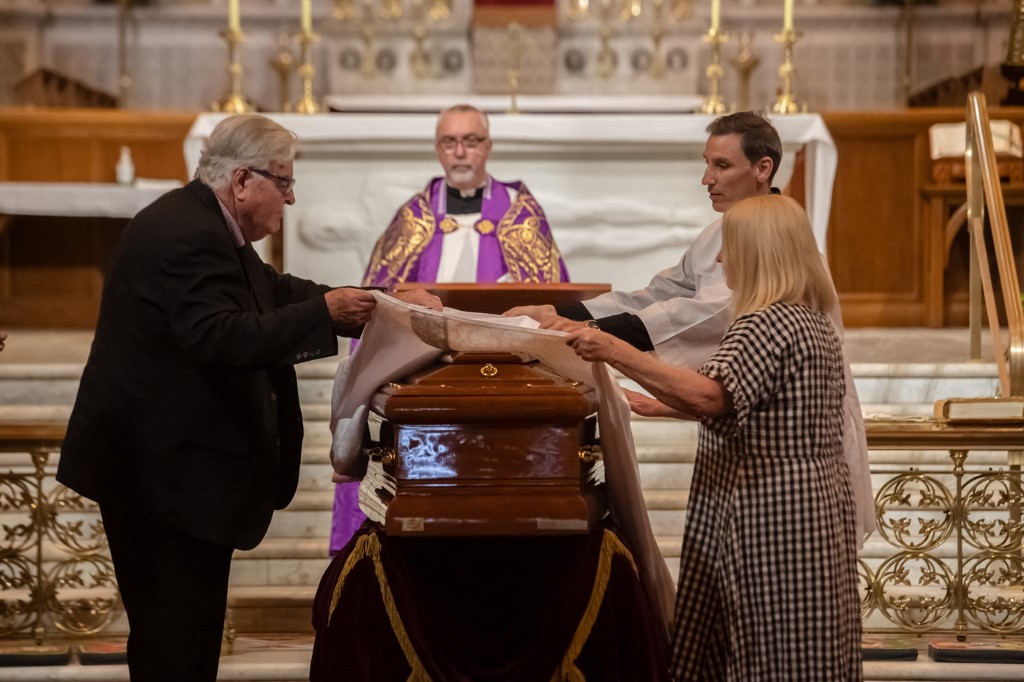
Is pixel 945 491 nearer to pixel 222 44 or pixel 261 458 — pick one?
pixel 261 458

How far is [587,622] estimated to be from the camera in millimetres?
2828

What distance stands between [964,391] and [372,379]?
375cm

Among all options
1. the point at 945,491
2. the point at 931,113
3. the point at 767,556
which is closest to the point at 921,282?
the point at 931,113

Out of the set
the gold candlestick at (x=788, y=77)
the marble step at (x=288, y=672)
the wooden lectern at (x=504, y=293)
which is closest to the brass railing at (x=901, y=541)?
the marble step at (x=288, y=672)

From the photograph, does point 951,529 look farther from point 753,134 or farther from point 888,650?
point 753,134

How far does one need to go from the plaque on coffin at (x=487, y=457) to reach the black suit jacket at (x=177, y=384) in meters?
0.29

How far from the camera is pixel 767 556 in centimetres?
270

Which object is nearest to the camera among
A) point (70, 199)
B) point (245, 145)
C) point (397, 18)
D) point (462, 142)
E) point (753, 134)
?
point (245, 145)

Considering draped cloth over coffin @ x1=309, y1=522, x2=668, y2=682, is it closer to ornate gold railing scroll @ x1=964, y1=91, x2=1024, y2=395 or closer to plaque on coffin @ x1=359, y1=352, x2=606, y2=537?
plaque on coffin @ x1=359, y1=352, x2=606, y2=537

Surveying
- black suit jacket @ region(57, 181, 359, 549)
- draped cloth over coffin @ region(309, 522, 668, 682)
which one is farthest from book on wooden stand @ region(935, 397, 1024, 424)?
black suit jacket @ region(57, 181, 359, 549)

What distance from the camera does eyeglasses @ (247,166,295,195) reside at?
296cm

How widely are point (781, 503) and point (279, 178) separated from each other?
1333 mm

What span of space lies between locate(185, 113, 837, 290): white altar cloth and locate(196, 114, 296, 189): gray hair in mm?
3875

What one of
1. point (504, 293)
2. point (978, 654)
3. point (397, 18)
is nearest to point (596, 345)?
point (504, 293)
